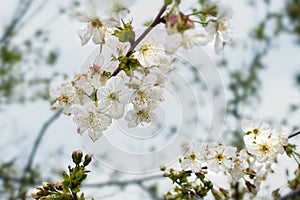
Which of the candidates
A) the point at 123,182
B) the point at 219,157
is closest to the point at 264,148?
the point at 219,157

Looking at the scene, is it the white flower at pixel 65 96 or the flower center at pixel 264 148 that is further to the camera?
the flower center at pixel 264 148

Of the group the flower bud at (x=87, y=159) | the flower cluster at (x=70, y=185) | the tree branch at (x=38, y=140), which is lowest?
the flower cluster at (x=70, y=185)

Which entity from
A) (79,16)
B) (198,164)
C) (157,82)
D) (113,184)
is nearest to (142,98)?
(157,82)

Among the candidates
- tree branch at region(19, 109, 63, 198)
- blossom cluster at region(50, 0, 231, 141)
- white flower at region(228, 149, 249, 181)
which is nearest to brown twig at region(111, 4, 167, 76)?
blossom cluster at region(50, 0, 231, 141)

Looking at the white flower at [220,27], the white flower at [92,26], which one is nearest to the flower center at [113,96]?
the white flower at [92,26]

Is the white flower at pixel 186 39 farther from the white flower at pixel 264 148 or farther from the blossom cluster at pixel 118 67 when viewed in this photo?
the white flower at pixel 264 148

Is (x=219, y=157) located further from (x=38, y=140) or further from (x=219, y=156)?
(x=38, y=140)

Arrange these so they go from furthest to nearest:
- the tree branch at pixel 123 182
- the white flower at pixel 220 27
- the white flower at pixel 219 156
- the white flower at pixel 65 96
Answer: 1. the tree branch at pixel 123 182
2. the white flower at pixel 219 156
3. the white flower at pixel 65 96
4. the white flower at pixel 220 27

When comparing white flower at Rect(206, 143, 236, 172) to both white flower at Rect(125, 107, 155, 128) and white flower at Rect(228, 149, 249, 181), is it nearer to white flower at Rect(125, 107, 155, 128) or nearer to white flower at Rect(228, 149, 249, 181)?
white flower at Rect(228, 149, 249, 181)
